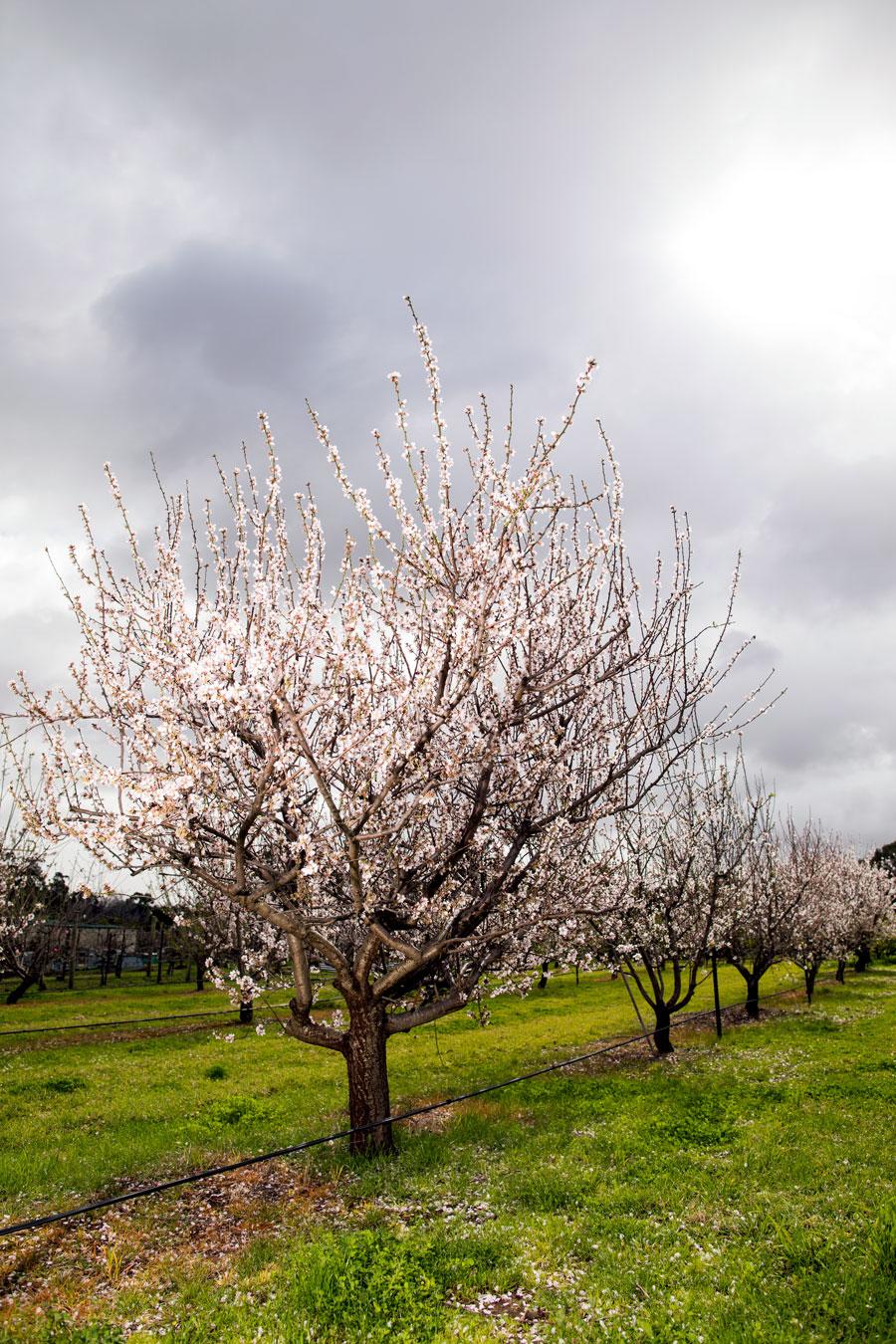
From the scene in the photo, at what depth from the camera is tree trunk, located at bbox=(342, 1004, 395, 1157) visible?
36.2ft

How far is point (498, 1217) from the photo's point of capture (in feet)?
27.9

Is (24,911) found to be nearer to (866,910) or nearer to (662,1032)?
(662,1032)

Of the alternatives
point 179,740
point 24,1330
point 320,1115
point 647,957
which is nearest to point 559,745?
point 179,740

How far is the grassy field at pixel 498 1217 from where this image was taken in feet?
20.8

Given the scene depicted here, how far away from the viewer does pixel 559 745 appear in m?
11.2

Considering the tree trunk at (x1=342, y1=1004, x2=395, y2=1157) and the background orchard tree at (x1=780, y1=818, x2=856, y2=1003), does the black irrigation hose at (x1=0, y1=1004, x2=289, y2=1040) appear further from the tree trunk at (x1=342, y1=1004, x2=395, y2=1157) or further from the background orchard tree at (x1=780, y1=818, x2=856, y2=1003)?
the background orchard tree at (x1=780, y1=818, x2=856, y2=1003)

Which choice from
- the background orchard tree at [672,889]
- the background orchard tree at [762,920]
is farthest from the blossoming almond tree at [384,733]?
the background orchard tree at [762,920]

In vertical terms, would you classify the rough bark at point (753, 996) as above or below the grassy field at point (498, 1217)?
below

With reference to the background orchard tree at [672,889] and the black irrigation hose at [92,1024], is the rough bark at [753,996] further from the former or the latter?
the black irrigation hose at [92,1024]

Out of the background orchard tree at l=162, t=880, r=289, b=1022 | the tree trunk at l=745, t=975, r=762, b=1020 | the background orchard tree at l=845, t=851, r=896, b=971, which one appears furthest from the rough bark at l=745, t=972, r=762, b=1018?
the background orchard tree at l=845, t=851, r=896, b=971

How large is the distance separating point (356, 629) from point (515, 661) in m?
2.82

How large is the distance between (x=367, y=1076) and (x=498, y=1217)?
10.2 ft

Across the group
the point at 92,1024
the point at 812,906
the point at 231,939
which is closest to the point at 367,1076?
the point at 92,1024

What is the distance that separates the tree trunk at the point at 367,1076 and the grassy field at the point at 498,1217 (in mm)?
435
